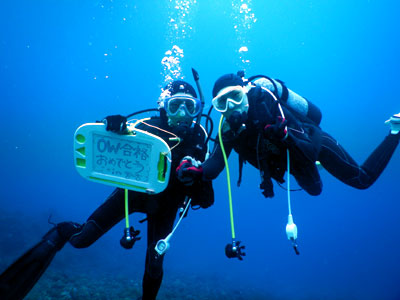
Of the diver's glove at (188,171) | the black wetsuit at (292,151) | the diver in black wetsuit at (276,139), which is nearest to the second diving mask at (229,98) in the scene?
the diver in black wetsuit at (276,139)

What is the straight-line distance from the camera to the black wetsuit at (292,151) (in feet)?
10.1

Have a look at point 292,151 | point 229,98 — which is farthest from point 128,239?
point 292,151

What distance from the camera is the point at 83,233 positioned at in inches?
144

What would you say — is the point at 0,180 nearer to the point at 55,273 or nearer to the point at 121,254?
the point at 121,254

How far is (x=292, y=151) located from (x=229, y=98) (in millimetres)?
1104

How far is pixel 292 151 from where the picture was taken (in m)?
3.14

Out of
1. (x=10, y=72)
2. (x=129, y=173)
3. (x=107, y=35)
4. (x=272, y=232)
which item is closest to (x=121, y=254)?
(x=129, y=173)

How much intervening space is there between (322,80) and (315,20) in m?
17.3

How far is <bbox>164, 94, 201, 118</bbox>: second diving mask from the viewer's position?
363 cm

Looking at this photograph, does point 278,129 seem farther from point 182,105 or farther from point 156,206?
point 156,206

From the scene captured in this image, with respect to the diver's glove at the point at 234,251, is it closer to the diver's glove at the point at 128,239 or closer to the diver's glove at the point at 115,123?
the diver's glove at the point at 128,239

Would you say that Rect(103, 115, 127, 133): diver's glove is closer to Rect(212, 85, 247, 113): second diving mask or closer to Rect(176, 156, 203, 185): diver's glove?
Rect(176, 156, 203, 185): diver's glove

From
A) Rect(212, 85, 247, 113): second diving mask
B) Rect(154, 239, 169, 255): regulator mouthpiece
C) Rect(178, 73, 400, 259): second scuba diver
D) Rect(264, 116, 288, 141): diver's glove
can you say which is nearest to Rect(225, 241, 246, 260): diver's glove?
Rect(178, 73, 400, 259): second scuba diver

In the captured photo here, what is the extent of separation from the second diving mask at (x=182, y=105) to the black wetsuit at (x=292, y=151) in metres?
0.71
